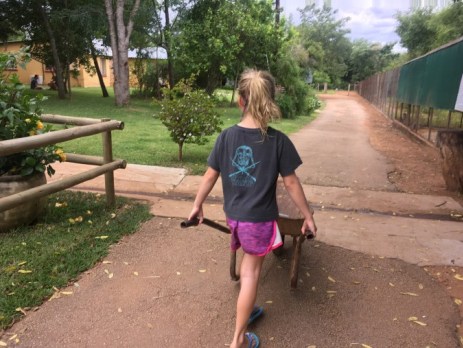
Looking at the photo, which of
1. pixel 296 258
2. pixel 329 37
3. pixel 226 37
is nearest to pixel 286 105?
pixel 226 37

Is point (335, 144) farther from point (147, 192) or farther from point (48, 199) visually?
point (48, 199)

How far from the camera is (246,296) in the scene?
8.37 feet

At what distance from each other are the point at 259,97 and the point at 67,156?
10.9 ft

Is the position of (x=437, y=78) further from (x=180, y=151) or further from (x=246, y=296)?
(x=246, y=296)

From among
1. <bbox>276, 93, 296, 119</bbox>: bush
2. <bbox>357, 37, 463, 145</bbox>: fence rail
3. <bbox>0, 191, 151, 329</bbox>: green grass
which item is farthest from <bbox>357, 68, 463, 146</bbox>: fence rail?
<bbox>0, 191, 151, 329</bbox>: green grass

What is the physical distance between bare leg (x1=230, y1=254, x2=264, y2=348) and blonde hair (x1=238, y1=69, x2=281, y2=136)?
798 mm

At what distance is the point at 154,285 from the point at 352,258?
190 centimetres

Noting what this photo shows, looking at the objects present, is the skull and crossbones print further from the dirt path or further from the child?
the dirt path

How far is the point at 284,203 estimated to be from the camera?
12.4 feet

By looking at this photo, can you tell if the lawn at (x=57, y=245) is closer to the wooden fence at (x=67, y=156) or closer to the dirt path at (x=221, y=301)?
the dirt path at (x=221, y=301)

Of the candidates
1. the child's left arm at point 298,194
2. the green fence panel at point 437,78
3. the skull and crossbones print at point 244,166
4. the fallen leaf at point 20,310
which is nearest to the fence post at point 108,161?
the fallen leaf at point 20,310

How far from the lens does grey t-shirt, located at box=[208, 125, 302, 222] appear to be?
249 cm

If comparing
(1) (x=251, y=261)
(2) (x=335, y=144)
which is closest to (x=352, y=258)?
(1) (x=251, y=261)

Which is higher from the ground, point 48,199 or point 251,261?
point 251,261
